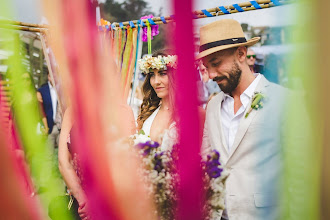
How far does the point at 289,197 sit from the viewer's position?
0.47 metres

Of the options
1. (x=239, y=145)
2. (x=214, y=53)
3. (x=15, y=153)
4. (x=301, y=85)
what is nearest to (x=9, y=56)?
(x=15, y=153)

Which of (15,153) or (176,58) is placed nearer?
(176,58)

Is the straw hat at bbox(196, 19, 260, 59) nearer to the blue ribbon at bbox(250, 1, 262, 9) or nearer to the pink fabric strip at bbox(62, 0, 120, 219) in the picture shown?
the blue ribbon at bbox(250, 1, 262, 9)

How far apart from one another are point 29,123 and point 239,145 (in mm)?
792

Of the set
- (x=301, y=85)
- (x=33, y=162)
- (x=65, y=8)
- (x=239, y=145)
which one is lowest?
(x=239, y=145)

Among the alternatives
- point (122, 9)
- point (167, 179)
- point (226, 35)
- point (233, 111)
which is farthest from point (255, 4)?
point (167, 179)

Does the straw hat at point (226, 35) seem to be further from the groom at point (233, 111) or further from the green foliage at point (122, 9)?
the green foliage at point (122, 9)

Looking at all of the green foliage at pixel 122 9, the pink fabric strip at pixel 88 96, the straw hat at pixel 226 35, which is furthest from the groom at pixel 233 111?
the pink fabric strip at pixel 88 96

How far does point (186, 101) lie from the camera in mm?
350

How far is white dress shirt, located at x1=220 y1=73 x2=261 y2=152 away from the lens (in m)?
1.28

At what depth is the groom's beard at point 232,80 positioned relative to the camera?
1.19 m

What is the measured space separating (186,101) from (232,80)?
2.99 ft

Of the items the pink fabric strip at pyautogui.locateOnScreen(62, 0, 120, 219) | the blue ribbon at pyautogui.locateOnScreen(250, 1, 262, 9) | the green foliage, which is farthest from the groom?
the pink fabric strip at pyautogui.locateOnScreen(62, 0, 120, 219)

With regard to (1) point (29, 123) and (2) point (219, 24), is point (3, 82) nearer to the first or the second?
(1) point (29, 123)
